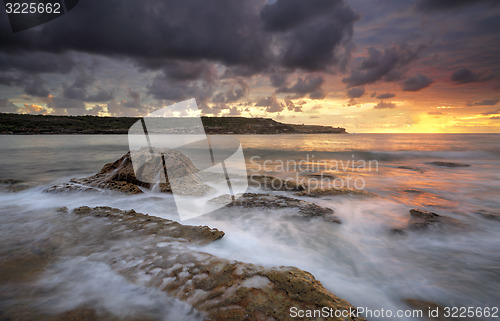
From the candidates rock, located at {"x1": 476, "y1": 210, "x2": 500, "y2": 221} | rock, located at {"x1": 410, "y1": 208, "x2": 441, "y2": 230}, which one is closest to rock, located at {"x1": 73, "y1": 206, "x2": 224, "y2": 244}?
rock, located at {"x1": 410, "y1": 208, "x2": 441, "y2": 230}

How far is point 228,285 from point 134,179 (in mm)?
5302

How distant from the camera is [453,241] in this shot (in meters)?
3.81

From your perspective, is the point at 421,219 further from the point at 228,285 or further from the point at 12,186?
the point at 12,186

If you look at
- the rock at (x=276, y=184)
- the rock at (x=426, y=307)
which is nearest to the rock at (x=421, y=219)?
the rock at (x=426, y=307)

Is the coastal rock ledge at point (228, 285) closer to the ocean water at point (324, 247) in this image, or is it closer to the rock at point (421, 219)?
the ocean water at point (324, 247)

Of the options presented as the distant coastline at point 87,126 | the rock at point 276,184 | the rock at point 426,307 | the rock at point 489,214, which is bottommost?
the rock at point 489,214

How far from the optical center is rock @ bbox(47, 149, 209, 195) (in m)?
5.80

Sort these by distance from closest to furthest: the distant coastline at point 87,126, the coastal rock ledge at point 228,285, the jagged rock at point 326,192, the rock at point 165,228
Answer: the coastal rock ledge at point 228,285, the rock at point 165,228, the jagged rock at point 326,192, the distant coastline at point 87,126

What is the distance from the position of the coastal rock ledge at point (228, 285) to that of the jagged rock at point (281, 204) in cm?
228

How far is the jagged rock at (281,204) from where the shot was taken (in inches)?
182

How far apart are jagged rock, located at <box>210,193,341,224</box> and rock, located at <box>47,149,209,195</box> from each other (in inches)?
46.1

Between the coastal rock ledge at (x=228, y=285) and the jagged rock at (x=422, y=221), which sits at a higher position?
the coastal rock ledge at (x=228, y=285)

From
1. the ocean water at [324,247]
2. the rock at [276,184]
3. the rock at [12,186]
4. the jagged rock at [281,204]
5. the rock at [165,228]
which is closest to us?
the ocean water at [324,247]

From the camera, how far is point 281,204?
199 inches
